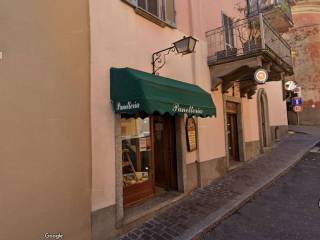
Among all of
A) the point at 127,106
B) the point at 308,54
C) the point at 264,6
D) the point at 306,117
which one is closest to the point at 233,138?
the point at 264,6

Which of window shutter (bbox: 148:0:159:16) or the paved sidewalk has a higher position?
window shutter (bbox: 148:0:159:16)

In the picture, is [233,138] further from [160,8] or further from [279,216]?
[160,8]

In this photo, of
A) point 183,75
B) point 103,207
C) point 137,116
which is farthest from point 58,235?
point 183,75

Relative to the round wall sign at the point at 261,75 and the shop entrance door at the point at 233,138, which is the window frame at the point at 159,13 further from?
the shop entrance door at the point at 233,138

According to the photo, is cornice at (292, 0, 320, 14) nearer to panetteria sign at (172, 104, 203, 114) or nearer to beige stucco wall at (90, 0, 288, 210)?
beige stucco wall at (90, 0, 288, 210)

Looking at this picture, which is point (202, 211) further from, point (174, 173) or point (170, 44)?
point (170, 44)

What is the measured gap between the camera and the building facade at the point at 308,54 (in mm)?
A: 21750

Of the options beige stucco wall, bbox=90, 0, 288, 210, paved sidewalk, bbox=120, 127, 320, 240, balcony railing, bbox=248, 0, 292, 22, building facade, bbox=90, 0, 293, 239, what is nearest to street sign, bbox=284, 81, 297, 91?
balcony railing, bbox=248, 0, 292, 22

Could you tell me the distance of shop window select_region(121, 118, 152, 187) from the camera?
5.86 metres

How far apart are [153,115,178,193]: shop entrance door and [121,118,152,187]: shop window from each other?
68cm

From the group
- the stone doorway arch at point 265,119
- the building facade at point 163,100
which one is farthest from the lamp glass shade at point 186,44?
the stone doorway arch at point 265,119

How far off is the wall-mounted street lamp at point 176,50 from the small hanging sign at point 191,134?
1.81m

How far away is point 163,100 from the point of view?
16.7 feet

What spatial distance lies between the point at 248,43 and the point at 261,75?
1.06 meters
